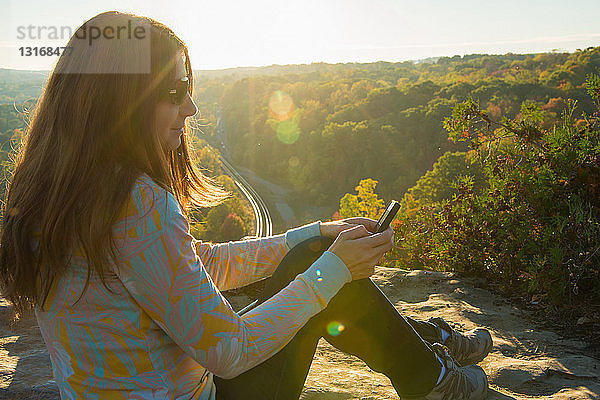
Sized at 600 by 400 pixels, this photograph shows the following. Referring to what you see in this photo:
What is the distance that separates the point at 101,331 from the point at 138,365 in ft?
0.38

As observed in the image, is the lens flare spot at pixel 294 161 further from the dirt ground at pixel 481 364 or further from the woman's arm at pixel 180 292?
the woman's arm at pixel 180 292

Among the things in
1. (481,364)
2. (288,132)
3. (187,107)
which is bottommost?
(288,132)

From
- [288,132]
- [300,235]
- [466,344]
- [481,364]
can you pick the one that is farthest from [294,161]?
[300,235]

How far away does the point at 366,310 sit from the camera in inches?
63.9

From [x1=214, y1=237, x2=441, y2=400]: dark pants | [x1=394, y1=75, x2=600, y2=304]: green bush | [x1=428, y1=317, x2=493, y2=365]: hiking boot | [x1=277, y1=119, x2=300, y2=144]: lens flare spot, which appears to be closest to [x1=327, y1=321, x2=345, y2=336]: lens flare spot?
[x1=214, y1=237, x2=441, y2=400]: dark pants

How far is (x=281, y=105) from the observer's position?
61.5 metres

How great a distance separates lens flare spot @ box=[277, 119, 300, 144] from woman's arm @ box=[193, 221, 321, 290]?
156 feet

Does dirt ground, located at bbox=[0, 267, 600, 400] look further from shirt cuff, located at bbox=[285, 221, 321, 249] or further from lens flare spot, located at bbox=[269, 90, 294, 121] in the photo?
lens flare spot, located at bbox=[269, 90, 294, 121]

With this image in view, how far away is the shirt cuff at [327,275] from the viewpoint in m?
1.34

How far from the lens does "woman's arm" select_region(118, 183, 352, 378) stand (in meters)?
1.03

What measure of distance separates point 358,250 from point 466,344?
0.96m

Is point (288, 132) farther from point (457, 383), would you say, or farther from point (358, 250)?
point (358, 250)

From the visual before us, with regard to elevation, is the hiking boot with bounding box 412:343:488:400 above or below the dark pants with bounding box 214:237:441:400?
below

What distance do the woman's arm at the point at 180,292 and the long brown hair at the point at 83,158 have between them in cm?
6
